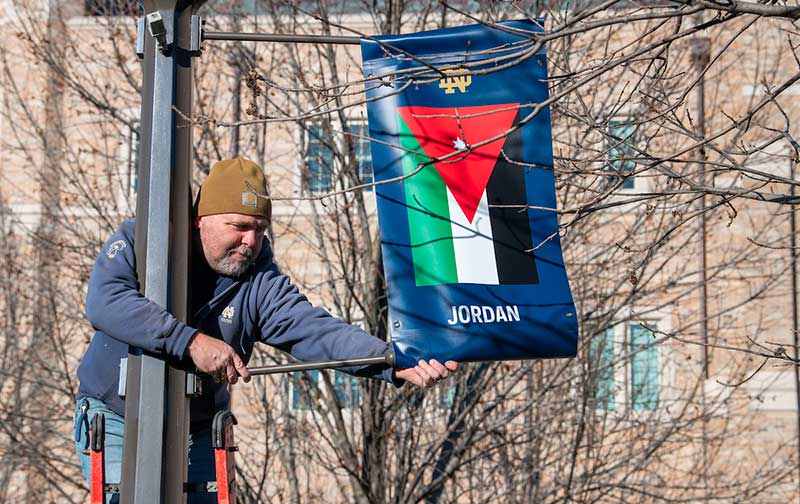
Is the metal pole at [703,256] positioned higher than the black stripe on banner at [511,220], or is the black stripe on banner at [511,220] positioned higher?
the metal pole at [703,256]

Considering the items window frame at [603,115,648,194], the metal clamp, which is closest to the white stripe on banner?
window frame at [603,115,648,194]

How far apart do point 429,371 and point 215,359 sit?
93 cm

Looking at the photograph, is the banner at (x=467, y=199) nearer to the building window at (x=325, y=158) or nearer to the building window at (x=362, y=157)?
the building window at (x=362, y=157)

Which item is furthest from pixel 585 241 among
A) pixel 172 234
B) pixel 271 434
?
pixel 172 234

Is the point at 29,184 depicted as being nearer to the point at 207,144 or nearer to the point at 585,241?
the point at 207,144

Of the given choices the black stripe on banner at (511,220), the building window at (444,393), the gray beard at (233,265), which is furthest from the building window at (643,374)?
the gray beard at (233,265)

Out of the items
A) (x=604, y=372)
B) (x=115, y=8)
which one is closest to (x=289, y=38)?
(x=604, y=372)

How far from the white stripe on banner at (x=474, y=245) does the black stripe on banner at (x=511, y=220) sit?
0.03m

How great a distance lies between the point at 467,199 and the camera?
5305 millimetres

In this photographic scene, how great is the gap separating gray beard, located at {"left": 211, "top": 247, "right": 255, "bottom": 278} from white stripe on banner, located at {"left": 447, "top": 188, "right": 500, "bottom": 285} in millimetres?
916

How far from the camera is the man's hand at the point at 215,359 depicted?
4586 mm

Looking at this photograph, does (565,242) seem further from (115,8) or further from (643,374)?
(115,8)

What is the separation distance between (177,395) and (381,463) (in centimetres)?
646

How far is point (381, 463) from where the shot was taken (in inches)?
435
